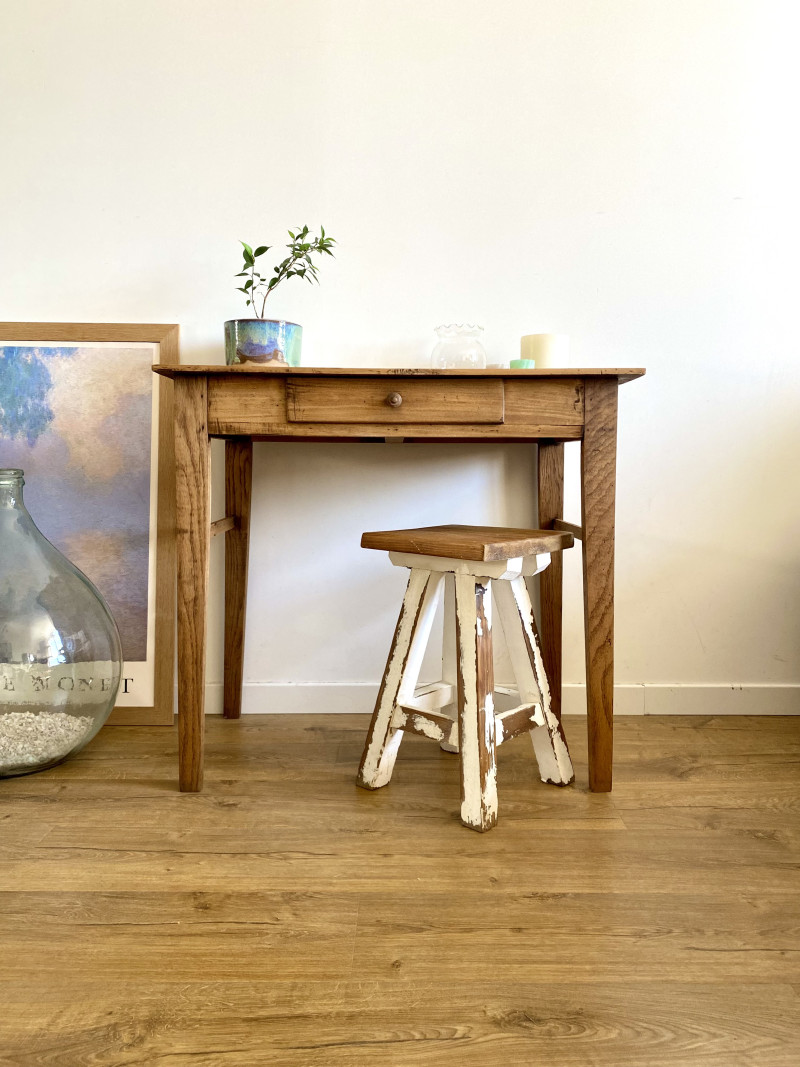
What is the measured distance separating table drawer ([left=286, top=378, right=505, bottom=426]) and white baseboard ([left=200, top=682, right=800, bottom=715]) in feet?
2.31

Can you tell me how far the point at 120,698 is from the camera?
67.4 inches

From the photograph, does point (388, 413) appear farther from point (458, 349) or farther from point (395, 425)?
point (458, 349)

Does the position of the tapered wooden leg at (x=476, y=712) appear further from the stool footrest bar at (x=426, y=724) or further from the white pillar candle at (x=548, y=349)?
the white pillar candle at (x=548, y=349)

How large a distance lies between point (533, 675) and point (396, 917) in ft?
1.69

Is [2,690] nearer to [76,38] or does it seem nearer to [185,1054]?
[185,1054]

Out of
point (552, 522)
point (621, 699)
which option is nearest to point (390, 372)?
point (552, 522)

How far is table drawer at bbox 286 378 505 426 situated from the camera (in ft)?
4.35

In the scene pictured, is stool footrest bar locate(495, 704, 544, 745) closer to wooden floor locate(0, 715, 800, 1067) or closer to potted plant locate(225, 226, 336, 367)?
wooden floor locate(0, 715, 800, 1067)

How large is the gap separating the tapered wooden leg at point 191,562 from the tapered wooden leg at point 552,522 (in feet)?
2.42

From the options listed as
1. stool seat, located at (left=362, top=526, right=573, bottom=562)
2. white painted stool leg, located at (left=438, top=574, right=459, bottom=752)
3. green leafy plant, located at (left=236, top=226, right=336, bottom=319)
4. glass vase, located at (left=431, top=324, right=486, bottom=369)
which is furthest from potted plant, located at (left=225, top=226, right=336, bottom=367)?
white painted stool leg, located at (left=438, top=574, right=459, bottom=752)

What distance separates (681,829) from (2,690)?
1.18 m

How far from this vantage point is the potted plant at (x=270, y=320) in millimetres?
1483

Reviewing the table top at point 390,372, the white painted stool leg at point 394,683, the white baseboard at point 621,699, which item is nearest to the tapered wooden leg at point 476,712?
the white painted stool leg at point 394,683

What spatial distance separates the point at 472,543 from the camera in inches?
47.0
